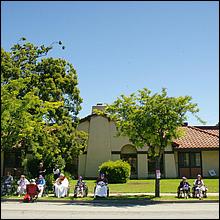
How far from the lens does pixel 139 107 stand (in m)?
17.4

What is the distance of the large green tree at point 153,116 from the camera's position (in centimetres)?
1672

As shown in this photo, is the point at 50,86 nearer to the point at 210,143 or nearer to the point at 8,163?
the point at 8,163

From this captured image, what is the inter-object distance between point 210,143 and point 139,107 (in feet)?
46.4

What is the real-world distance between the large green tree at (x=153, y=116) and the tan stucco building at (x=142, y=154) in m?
11.9

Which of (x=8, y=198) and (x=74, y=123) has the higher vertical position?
(x=74, y=123)

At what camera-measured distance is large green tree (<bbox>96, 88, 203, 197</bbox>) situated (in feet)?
54.9

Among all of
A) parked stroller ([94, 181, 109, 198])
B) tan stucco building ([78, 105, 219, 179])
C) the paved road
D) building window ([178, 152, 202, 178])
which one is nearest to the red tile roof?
tan stucco building ([78, 105, 219, 179])

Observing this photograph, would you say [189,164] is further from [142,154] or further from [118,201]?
[118,201]

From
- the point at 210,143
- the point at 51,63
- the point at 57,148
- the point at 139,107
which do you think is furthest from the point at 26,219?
the point at 210,143

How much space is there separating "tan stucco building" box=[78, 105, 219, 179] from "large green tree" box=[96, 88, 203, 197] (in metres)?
11.9

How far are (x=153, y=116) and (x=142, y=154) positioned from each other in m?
13.8

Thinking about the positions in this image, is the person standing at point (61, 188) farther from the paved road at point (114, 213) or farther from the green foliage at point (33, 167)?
the green foliage at point (33, 167)

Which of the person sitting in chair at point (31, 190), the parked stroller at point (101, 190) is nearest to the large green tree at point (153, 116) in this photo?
the parked stroller at point (101, 190)

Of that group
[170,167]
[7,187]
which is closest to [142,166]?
[170,167]
